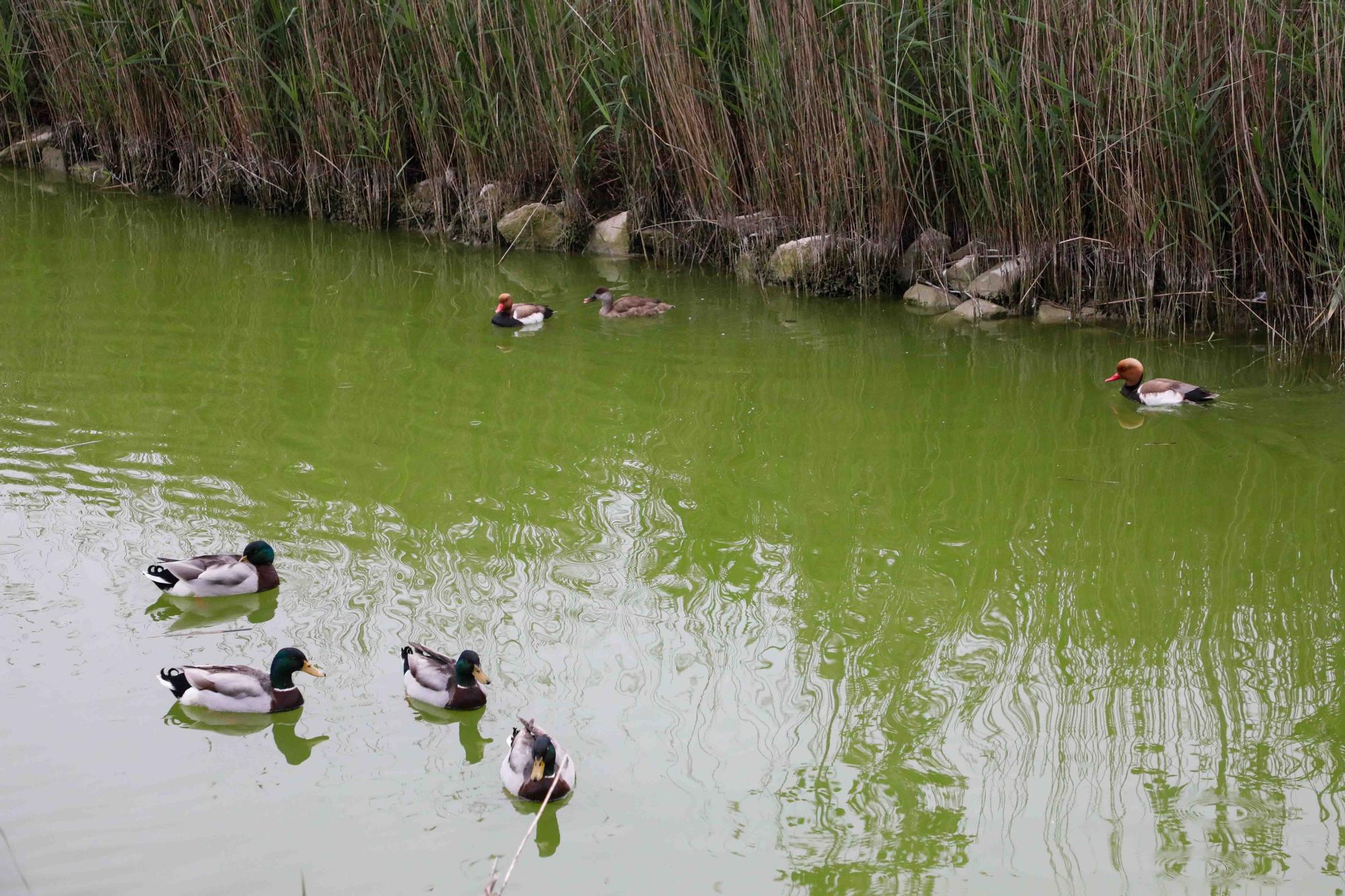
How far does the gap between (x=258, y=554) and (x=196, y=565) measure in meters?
0.23

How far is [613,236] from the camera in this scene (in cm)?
1048

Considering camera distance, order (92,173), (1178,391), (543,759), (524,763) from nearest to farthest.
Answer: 1. (543,759)
2. (524,763)
3. (1178,391)
4. (92,173)

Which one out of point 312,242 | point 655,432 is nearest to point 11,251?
point 312,242

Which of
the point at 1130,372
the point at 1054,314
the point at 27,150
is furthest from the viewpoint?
the point at 27,150

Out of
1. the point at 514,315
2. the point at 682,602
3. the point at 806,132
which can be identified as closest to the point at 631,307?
the point at 514,315

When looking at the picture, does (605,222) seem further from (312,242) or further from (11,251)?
(11,251)

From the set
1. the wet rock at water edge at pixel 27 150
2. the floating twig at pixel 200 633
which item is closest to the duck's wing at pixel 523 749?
the floating twig at pixel 200 633

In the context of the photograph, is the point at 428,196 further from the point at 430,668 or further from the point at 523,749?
the point at 523,749

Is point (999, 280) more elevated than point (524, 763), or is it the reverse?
point (999, 280)

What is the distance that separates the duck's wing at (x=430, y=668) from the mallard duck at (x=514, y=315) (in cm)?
438

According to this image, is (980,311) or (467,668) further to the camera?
(980,311)

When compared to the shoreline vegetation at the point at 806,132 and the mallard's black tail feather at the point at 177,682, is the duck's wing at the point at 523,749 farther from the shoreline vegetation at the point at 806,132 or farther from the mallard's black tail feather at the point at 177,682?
the shoreline vegetation at the point at 806,132

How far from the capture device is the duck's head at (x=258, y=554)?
5.16m

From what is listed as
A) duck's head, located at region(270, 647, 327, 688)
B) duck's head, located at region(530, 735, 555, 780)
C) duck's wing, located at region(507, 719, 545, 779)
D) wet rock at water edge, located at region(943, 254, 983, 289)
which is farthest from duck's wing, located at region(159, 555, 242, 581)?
wet rock at water edge, located at region(943, 254, 983, 289)
